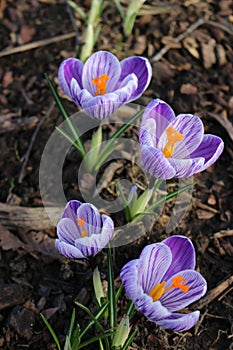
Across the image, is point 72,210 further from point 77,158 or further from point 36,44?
point 36,44

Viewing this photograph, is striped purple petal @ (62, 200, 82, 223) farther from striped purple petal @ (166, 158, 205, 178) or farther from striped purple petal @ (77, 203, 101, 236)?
striped purple petal @ (166, 158, 205, 178)

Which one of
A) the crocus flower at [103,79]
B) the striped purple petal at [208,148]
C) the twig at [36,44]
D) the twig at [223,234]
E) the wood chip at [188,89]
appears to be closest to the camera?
the striped purple petal at [208,148]

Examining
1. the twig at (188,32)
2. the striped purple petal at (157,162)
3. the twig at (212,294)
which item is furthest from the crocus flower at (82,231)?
the twig at (188,32)

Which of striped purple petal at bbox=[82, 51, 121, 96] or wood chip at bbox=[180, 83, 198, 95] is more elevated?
striped purple petal at bbox=[82, 51, 121, 96]

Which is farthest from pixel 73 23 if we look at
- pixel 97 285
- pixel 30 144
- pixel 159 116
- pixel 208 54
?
pixel 97 285

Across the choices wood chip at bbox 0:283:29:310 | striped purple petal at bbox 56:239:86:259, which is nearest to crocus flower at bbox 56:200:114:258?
striped purple petal at bbox 56:239:86:259

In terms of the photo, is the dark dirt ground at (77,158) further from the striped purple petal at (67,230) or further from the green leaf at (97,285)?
the striped purple petal at (67,230)
